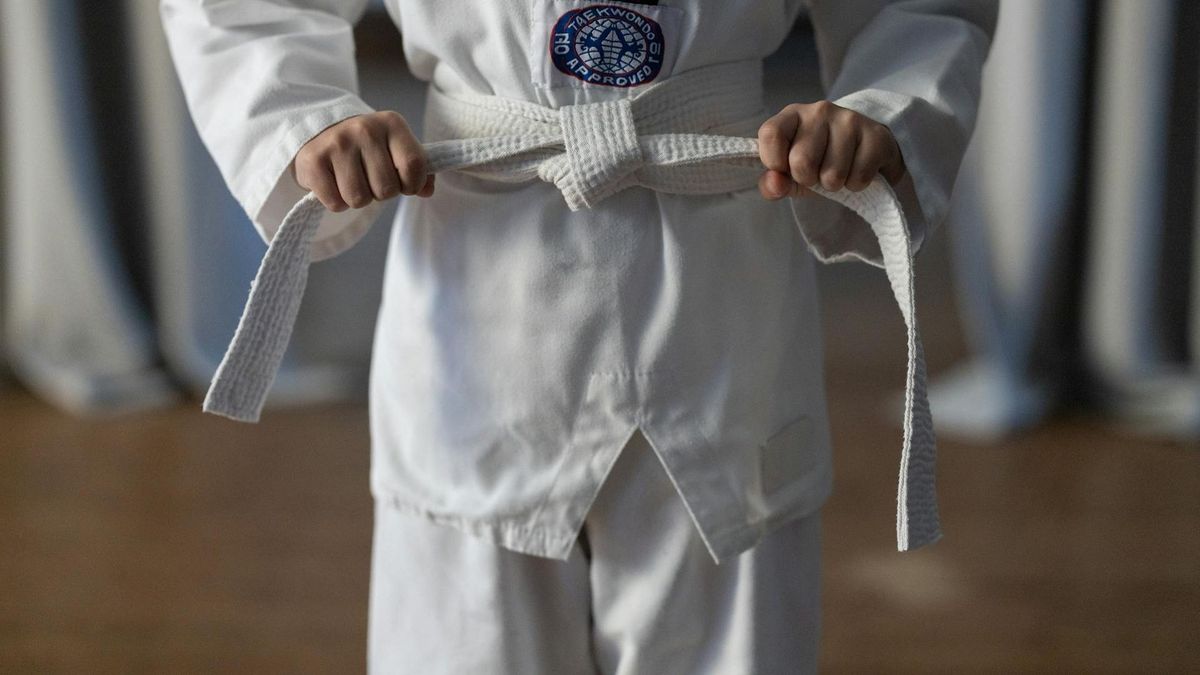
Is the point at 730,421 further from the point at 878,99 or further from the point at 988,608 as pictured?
the point at 988,608

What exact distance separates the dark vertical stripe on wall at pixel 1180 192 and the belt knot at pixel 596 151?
153 centimetres

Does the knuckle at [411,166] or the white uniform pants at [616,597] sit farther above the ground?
the knuckle at [411,166]

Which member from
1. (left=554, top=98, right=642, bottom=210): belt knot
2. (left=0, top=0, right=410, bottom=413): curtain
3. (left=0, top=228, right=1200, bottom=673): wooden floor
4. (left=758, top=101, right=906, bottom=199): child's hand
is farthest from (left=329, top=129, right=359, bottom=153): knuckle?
(left=0, top=0, right=410, bottom=413): curtain

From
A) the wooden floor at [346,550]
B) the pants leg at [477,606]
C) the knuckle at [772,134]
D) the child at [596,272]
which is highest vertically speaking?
the knuckle at [772,134]

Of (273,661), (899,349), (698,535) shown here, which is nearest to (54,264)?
(273,661)

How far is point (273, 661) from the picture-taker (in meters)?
1.42

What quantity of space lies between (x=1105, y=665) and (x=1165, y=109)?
3.25ft

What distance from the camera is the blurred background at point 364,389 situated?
155 cm

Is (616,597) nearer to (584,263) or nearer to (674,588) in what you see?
(674,588)

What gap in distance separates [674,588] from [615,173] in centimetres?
28

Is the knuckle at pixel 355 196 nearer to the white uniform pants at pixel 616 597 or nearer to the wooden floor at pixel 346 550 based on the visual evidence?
the white uniform pants at pixel 616 597

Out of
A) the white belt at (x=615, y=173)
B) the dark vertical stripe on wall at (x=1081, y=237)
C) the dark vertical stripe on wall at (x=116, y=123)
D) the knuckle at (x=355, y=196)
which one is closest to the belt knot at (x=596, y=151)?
the white belt at (x=615, y=173)

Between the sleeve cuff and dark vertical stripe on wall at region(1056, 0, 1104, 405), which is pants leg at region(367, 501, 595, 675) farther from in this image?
dark vertical stripe on wall at region(1056, 0, 1104, 405)

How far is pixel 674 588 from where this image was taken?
849 mm
